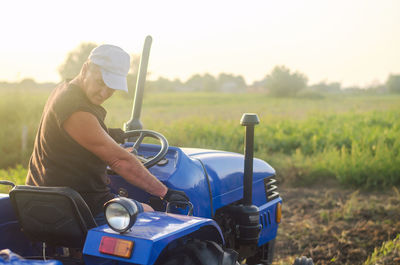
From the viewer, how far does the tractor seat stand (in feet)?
5.82

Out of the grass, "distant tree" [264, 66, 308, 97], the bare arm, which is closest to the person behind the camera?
the bare arm

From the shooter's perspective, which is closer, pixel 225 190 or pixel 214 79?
pixel 225 190

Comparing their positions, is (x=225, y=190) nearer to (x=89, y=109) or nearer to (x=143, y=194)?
(x=143, y=194)

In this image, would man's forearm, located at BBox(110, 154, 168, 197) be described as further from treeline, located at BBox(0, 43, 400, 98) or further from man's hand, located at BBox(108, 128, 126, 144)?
treeline, located at BBox(0, 43, 400, 98)

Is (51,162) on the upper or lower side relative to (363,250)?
upper

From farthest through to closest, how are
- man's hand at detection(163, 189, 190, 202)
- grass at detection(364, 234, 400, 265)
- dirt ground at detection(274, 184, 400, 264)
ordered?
dirt ground at detection(274, 184, 400, 264), grass at detection(364, 234, 400, 265), man's hand at detection(163, 189, 190, 202)

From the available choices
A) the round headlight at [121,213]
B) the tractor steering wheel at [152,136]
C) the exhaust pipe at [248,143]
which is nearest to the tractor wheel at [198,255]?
the round headlight at [121,213]

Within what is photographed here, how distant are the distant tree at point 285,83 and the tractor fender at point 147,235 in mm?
32761

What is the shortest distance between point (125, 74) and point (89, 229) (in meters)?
0.69

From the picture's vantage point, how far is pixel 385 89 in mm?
27391

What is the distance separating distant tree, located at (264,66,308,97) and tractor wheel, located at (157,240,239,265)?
32.7m

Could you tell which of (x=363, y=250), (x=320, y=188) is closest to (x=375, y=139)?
(x=320, y=188)

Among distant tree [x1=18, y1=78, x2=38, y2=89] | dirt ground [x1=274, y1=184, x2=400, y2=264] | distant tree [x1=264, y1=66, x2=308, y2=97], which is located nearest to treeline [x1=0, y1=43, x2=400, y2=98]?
distant tree [x1=264, y1=66, x2=308, y2=97]

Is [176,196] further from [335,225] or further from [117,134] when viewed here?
[335,225]
